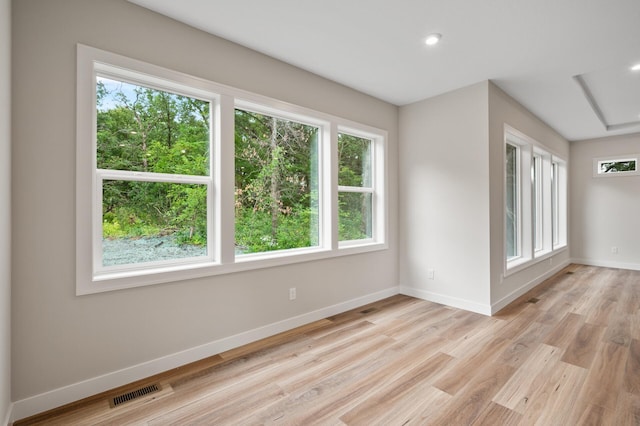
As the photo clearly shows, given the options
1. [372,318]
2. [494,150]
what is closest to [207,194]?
[372,318]

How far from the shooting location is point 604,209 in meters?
6.27

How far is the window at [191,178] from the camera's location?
2.10 meters

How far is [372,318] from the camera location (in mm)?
3412

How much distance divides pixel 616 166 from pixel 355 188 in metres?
5.86

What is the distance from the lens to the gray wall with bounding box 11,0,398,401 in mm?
1817

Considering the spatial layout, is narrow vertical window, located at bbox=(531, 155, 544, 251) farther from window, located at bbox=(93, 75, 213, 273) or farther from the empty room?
window, located at bbox=(93, 75, 213, 273)

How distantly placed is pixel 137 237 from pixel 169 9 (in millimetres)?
1660

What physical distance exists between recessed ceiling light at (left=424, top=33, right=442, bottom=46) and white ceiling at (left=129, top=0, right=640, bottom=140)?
50mm

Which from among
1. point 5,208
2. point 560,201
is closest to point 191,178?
point 5,208

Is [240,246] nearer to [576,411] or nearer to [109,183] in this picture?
[109,183]

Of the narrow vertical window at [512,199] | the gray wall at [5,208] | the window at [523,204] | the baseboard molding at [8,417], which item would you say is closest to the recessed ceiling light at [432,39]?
the window at [523,204]

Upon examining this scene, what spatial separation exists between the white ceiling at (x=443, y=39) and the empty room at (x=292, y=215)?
23mm

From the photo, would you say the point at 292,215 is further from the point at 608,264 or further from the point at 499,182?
the point at 608,264

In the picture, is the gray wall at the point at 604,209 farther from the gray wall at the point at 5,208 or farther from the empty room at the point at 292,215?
the gray wall at the point at 5,208
